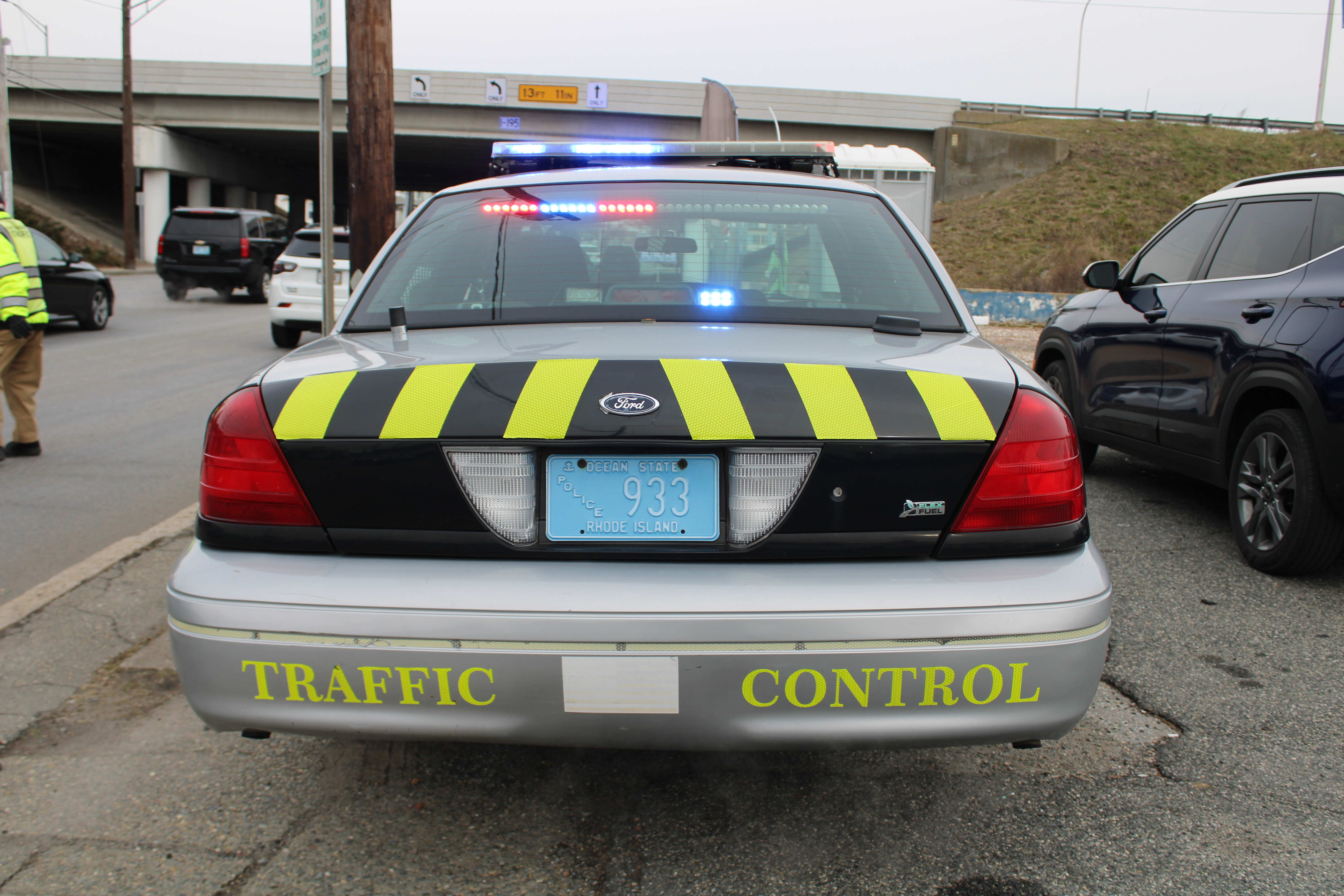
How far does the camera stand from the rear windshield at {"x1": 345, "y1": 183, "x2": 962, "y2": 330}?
2.67m

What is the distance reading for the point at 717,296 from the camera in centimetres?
270

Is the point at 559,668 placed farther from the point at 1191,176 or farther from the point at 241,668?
the point at 1191,176

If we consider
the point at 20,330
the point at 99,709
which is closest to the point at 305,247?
the point at 20,330

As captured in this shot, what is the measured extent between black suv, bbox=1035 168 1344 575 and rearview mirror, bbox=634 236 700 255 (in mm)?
2770

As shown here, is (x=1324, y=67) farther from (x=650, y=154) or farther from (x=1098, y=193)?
(x=650, y=154)

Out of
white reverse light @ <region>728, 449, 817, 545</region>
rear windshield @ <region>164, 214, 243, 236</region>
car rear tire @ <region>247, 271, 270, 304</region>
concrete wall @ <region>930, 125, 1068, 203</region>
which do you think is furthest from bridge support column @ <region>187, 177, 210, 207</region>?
white reverse light @ <region>728, 449, 817, 545</region>

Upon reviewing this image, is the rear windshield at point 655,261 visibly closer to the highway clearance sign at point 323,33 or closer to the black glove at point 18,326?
the highway clearance sign at point 323,33

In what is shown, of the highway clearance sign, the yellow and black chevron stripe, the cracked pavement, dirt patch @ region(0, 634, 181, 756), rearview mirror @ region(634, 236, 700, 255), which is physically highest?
the highway clearance sign

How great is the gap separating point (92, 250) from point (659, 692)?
41.3 metres

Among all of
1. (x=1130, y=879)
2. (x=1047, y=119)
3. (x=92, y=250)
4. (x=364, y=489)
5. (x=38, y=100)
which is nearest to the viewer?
(x=364, y=489)

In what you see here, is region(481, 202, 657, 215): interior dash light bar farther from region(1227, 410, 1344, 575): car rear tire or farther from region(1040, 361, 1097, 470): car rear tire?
region(1040, 361, 1097, 470): car rear tire

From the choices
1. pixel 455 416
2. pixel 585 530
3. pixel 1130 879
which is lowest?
pixel 1130 879

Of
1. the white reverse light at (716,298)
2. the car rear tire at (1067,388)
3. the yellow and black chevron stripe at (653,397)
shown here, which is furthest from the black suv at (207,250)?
the yellow and black chevron stripe at (653,397)

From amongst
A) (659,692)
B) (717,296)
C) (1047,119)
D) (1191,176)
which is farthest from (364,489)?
(1047,119)
